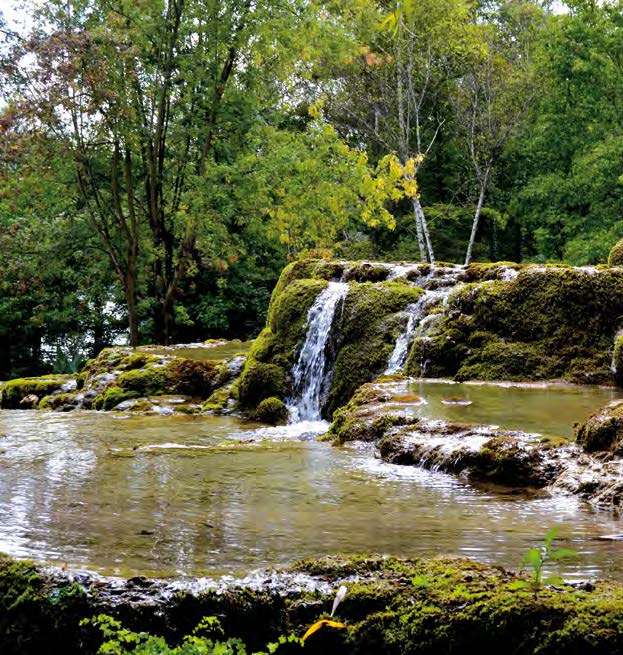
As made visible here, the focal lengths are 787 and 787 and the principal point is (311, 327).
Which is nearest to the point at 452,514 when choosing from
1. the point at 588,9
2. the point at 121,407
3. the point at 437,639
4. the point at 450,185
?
the point at 437,639

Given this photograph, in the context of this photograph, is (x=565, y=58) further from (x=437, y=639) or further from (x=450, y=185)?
(x=437, y=639)

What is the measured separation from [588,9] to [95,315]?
20025 millimetres

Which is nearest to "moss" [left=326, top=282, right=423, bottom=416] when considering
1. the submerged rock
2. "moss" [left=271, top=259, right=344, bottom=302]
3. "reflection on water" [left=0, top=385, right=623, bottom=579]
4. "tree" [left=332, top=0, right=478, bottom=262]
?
"moss" [left=271, top=259, right=344, bottom=302]

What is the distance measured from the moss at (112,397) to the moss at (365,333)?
152 inches

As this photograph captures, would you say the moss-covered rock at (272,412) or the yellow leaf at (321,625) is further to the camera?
the moss-covered rock at (272,412)

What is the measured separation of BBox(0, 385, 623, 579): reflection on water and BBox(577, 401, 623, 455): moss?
0.68m

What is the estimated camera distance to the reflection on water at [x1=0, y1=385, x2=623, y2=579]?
3627 mm

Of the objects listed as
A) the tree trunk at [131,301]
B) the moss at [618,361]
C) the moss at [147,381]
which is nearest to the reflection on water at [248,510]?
the moss at [618,361]

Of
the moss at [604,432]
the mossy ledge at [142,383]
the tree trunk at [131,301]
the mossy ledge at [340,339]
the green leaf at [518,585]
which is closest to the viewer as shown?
the green leaf at [518,585]

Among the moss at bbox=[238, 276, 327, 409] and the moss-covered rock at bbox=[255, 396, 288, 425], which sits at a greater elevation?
the moss at bbox=[238, 276, 327, 409]

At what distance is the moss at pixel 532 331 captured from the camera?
10.2 m

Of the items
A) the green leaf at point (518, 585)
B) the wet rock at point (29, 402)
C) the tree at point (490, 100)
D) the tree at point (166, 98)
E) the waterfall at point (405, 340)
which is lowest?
the wet rock at point (29, 402)

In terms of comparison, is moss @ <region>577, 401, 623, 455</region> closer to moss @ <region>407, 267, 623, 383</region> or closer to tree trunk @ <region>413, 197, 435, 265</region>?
moss @ <region>407, 267, 623, 383</region>

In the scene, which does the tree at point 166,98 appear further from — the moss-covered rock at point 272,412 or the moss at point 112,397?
the moss-covered rock at point 272,412
